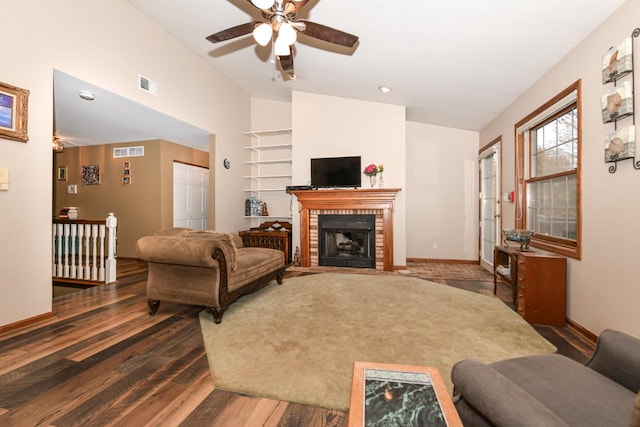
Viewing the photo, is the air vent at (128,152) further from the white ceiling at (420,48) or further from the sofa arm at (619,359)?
the sofa arm at (619,359)

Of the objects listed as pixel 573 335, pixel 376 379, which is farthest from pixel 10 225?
pixel 573 335

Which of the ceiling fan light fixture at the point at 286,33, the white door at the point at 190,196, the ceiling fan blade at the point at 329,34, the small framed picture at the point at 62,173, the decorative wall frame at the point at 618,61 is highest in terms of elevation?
the ceiling fan blade at the point at 329,34

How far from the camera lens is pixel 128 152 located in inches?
251

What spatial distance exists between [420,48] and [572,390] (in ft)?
10.8

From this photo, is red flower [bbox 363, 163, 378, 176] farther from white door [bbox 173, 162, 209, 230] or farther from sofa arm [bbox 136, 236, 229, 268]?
white door [bbox 173, 162, 209, 230]

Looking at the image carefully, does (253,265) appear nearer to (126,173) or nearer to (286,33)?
(286,33)

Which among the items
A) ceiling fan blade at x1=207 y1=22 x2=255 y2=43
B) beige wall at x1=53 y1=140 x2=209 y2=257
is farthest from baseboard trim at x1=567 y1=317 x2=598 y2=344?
beige wall at x1=53 y1=140 x2=209 y2=257

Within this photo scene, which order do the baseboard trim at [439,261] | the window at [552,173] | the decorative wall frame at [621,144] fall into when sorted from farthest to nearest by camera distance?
the baseboard trim at [439,261], the window at [552,173], the decorative wall frame at [621,144]

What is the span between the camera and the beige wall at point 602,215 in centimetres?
207

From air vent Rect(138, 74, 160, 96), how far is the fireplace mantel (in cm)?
253

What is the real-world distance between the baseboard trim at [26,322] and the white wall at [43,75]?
0.03 m

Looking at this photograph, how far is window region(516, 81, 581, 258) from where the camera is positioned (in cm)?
286

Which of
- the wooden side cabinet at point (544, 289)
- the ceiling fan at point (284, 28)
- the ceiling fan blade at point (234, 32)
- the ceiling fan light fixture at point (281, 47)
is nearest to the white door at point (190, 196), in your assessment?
the ceiling fan blade at point (234, 32)

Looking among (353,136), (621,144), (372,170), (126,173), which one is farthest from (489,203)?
(126,173)
